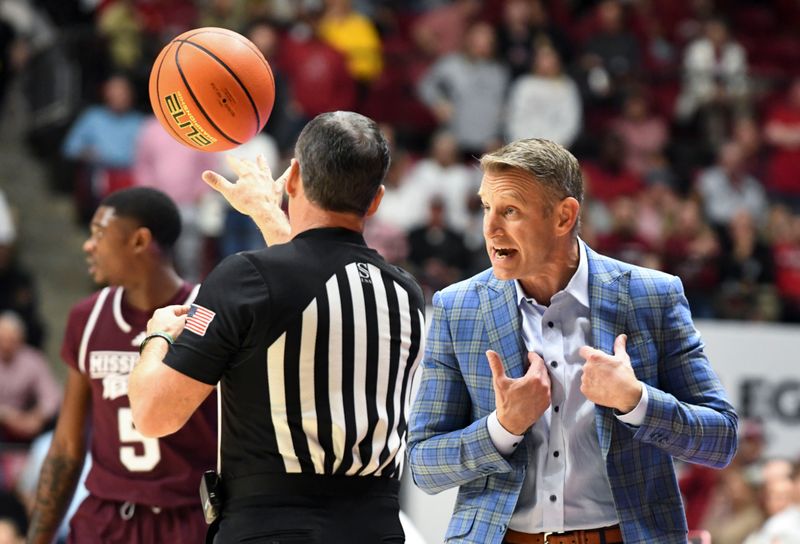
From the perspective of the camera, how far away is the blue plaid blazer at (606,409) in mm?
3438

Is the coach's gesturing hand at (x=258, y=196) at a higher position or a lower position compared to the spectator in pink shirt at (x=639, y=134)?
lower

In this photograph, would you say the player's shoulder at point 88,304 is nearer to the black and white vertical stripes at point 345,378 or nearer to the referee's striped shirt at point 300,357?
the referee's striped shirt at point 300,357

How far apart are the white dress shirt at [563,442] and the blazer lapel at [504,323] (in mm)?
54

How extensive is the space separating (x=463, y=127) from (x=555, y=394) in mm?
10043

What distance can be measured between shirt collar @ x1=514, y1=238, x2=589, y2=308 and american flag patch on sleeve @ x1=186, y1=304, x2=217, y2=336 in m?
0.94

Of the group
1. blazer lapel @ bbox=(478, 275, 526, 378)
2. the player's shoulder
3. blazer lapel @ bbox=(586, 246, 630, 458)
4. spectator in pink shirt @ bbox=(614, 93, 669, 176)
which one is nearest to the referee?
blazer lapel @ bbox=(478, 275, 526, 378)

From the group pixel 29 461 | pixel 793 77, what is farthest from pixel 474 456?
pixel 793 77

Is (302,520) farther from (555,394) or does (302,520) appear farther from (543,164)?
(543,164)

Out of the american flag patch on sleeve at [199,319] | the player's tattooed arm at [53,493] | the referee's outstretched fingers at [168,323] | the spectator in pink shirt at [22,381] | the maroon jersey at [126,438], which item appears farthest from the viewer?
the spectator in pink shirt at [22,381]

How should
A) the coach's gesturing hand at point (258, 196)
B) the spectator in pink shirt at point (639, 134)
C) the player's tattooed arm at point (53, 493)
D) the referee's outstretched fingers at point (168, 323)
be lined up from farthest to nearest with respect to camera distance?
the spectator in pink shirt at point (639, 134) → the player's tattooed arm at point (53, 493) → the coach's gesturing hand at point (258, 196) → the referee's outstretched fingers at point (168, 323)

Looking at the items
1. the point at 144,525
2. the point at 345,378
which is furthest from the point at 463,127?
the point at 345,378

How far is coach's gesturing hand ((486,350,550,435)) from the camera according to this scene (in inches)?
132

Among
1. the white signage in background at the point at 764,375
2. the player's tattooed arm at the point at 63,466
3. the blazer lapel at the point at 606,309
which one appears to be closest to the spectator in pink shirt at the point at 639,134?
the white signage in background at the point at 764,375

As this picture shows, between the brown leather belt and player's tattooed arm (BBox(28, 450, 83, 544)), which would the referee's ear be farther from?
player's tattooed arm (BBox(28, 450, 83, 544))
